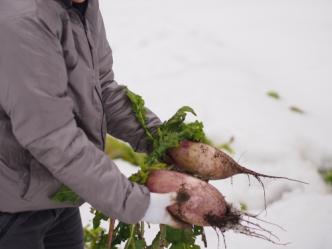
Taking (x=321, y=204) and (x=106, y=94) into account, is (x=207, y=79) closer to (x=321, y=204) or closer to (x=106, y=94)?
(x=321, y=204)

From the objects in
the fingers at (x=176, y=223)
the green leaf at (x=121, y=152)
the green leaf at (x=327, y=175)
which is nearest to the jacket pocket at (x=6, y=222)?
the fingers at (x=176, y=223)

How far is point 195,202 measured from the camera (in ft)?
4.96

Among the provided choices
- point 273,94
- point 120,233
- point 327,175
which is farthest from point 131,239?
point 273,94

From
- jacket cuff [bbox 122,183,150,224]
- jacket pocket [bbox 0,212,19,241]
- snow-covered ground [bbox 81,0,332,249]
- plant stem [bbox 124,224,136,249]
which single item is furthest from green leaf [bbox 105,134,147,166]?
jacket cuff [bbox 122,183,150,224]

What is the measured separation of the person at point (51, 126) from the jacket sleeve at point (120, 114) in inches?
8.4

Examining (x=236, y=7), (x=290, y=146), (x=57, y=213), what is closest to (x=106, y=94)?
(x=57, y=213)

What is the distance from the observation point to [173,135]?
170 cm

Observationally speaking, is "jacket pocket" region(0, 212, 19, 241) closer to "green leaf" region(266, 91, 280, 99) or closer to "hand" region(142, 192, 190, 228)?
"hand" region(142, 192, 190, 228)

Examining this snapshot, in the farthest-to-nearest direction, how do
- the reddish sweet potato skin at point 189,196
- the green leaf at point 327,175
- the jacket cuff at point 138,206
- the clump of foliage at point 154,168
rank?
the green leaf at point 327,175, the clump of foliage at point 154,168, the reddish sweet potato skin at point 189,196, the jacket cuff at point 138,206

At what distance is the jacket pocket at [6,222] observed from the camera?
5.08 feet

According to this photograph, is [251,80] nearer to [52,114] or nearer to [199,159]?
[199,159]

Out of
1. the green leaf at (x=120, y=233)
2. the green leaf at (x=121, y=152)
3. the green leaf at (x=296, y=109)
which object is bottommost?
the green leaf at (x=121, y=152)

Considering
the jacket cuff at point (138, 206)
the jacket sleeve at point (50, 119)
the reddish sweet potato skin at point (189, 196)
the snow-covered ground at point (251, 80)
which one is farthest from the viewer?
the snow-covered ground at point (251, 80)

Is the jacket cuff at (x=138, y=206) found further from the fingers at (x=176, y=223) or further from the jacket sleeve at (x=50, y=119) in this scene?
the fingers at (x=176, y=223)
